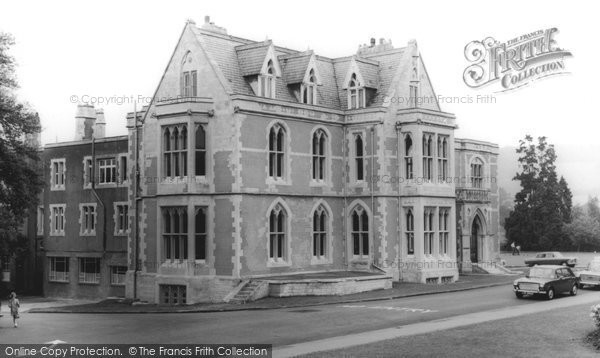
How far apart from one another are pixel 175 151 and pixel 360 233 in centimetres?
1221

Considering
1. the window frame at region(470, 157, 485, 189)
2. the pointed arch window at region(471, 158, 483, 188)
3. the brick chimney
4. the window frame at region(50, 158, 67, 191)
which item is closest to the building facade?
the window frame at region(50, 158, 67, 191)

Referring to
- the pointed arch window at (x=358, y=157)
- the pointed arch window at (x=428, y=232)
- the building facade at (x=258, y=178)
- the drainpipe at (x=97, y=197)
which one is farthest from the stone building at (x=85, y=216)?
the pointed arch window at (x=428, y=232)

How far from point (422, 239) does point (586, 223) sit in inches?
2065

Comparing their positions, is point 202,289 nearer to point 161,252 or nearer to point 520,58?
point 161,252

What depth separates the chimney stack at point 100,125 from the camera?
191ft

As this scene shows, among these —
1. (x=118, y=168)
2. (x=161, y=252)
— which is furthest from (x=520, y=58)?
(x=118, y=168)

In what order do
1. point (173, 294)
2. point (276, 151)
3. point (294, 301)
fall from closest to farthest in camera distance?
point (294, 301) < point (173, 294) < point (276, 151)

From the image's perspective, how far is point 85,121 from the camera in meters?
56.7

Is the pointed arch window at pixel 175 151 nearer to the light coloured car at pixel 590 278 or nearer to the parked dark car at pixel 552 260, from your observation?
the light coloured car at pixel 590 278

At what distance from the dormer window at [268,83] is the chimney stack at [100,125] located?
20.3m

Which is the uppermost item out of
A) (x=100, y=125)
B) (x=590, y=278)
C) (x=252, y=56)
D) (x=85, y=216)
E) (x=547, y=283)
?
(x=252, y=56)

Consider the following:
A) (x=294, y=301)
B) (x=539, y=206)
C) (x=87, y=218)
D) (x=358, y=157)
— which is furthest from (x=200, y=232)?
(x=539, y=206)

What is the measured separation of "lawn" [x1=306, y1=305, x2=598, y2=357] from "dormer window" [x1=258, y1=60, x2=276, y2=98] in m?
19.7

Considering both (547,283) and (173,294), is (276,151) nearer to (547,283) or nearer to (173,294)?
(173,294)
